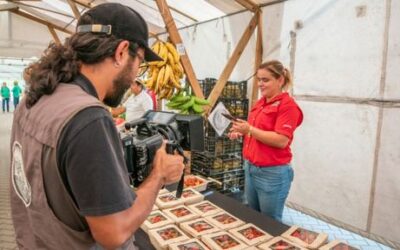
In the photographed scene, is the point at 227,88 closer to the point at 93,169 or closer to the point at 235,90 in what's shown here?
the point at 235,90

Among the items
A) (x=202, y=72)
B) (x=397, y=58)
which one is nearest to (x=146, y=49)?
(x=397, y=58)

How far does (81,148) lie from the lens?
0.55m

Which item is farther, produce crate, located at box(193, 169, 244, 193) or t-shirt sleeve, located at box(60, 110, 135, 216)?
produce crate, located at box(193, 169, 244, 193)

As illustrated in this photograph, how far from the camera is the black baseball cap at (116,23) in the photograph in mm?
703

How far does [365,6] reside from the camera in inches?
98.7

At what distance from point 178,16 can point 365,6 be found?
278 cm

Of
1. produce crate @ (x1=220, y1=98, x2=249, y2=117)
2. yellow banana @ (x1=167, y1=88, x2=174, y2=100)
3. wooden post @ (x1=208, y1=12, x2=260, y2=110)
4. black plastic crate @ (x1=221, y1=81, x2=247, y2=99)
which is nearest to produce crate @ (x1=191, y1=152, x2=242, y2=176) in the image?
produce crate @ (x1=220, y1=98, x2=249, y2=117)

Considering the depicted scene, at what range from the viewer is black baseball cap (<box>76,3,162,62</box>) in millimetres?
703

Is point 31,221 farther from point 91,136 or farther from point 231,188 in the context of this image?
point 231,188

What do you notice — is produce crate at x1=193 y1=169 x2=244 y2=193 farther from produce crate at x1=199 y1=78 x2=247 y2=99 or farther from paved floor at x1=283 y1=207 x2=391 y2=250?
produce crate at x1=199 y1=78 x2=247 y2=99

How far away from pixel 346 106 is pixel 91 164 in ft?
8.59

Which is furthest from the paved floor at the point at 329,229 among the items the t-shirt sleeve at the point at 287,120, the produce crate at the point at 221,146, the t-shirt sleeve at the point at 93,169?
the t-shirt sleeve at the point at 93,169

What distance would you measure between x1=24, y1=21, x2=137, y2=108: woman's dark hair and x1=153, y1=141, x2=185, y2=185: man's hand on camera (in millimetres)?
288

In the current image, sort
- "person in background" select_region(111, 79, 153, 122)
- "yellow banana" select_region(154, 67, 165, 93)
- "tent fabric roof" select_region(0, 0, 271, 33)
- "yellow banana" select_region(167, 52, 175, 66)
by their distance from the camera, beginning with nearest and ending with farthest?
"yellow banana" select_region(154, 67, 165, 93), "yellow banana" select_region(167, 52, 175, 66), "person in background" select_region(111, 79, 153, 122), "tent fabric roof" select_region(0, 0, 271, 33)
